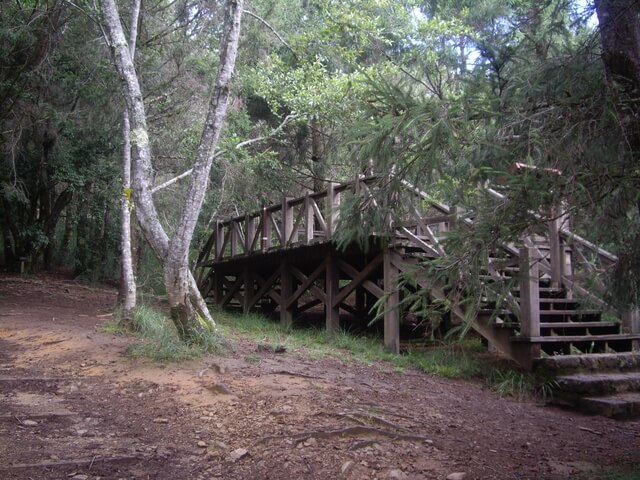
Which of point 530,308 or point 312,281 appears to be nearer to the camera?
point 530,308

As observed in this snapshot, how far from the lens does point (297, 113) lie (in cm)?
1225

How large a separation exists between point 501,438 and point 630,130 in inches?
124

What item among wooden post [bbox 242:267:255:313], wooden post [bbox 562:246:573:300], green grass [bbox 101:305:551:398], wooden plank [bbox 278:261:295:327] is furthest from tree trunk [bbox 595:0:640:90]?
wooden post [bbox 242:267:255:313]

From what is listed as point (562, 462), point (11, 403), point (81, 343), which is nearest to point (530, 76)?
point (562, 462)

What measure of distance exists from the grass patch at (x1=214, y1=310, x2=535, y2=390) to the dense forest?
2.71 metres

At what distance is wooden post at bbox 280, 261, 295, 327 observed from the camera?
12562mm

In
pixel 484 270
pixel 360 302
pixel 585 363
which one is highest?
pixel 484 270

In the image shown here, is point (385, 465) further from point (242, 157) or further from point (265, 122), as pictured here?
point (265, 122)

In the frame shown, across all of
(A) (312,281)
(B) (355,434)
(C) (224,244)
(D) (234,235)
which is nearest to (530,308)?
(B) (355,434)

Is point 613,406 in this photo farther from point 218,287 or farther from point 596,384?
point 218,287

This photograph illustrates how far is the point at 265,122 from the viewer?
1719cm

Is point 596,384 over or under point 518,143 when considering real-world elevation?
under

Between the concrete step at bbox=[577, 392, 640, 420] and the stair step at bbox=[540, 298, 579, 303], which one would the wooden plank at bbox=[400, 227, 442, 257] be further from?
the concrete step at bbox=[577, 392, 640, 420]

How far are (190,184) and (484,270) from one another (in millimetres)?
3898
